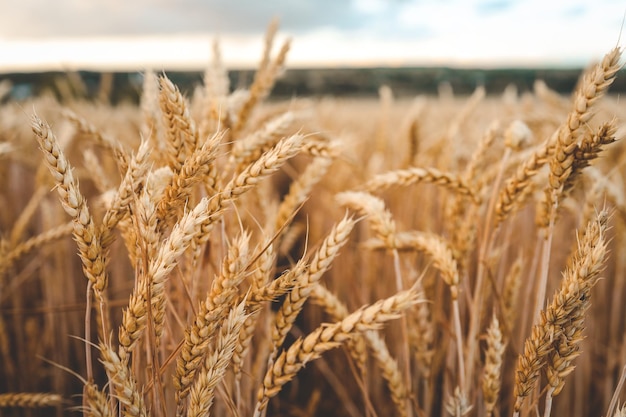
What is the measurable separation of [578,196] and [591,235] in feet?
4.73

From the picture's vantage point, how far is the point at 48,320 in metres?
1.79

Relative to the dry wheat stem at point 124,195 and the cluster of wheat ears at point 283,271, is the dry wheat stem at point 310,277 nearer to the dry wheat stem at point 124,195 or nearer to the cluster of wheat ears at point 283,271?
the cluster of wheat ears at point 283,271

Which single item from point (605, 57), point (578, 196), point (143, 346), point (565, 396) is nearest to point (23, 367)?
point (143, 346)

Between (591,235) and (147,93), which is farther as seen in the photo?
(147,93)

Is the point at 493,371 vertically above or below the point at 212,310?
below

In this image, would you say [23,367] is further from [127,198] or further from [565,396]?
[565,396]

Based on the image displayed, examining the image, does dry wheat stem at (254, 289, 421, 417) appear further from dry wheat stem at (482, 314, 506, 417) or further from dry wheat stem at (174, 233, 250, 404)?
dry wheat stem at (482, 314, 506, 417)

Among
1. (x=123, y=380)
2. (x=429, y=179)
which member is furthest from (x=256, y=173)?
(x=429, y=179)

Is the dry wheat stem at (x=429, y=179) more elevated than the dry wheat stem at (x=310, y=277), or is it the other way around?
the dry wheat stem at (x=429, y=179)

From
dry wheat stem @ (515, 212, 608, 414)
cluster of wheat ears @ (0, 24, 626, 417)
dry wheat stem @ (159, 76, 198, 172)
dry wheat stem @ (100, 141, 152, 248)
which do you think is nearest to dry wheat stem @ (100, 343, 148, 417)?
cluster of wheat ears @ (0, 24, 626, 417)

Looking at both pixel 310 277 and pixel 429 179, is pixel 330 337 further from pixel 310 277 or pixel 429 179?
pixel 429 179

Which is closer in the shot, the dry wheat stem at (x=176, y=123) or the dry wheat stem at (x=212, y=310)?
the dry wheat stem at (x=212, y=310)

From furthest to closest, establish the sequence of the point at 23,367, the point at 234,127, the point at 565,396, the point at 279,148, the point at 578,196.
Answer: the point at 578,196
the point at 23,367
the point at 565,396
the point at 234,127
the point at 279,148

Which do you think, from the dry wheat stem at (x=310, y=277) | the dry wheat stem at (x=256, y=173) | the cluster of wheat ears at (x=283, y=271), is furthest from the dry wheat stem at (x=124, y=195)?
the dry wheat stem at (x=310, y=277)
